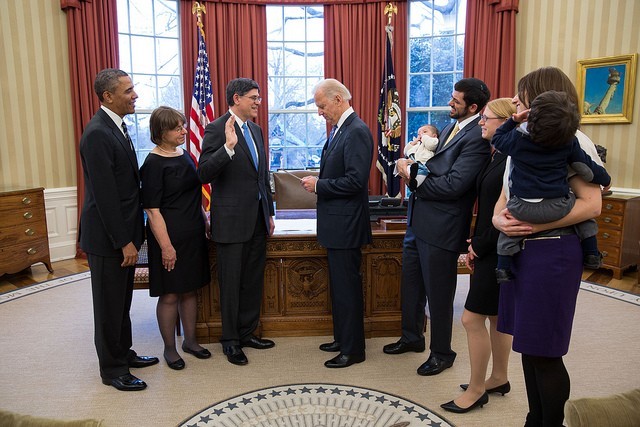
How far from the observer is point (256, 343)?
3645mm

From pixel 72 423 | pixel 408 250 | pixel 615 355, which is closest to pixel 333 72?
pixel 408 250

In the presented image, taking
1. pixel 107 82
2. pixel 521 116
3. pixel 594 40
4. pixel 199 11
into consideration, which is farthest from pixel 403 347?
pixel 199 11

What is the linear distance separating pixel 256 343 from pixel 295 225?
93 cm

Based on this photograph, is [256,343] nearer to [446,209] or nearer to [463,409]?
[463,409]

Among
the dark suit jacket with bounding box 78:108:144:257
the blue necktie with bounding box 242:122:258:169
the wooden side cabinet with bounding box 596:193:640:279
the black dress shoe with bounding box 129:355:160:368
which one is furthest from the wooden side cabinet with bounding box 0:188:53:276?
the wooden side cabinet with bounding box 596:193:640:279

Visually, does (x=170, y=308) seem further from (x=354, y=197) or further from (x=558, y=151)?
(x=558, y=151)

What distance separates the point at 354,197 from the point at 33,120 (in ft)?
14.9

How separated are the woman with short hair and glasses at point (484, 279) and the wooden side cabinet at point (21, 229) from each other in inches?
176

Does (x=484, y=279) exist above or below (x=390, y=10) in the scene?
below

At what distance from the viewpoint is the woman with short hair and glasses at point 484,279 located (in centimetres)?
255

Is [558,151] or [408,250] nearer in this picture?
[558,151]

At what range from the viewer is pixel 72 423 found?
1160mm

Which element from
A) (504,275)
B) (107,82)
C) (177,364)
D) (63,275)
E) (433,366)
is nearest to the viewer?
(504,275)

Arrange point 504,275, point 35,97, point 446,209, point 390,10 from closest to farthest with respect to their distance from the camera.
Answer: point 504,275
point 446,209
point 35,97
point 390,10
